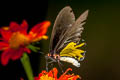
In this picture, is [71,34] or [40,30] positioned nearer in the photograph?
[40,30]

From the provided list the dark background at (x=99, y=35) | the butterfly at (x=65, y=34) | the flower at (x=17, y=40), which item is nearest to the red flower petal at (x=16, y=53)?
the flower at (x=17, y=40)

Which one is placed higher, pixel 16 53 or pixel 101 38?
pixel 101 38

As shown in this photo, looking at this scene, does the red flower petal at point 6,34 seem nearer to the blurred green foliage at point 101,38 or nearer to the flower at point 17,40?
the flower at point 17,40

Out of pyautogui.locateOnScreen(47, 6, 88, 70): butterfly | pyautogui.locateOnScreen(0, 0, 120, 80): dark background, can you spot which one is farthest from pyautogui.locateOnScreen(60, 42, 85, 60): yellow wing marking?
pyautogui.locateOnScreen(0, 0, 120, 80): dark background

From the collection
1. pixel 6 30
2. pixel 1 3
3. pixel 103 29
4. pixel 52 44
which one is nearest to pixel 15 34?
pixel 6 30

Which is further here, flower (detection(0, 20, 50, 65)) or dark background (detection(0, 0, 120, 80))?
dark background (detection(0, 0, 120, 80))

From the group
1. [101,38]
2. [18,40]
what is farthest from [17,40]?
[101,38]

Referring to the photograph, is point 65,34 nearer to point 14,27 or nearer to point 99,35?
point 14,27

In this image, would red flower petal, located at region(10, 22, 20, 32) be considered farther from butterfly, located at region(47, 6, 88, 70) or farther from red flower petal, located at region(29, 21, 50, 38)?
butterfly, located at region(47, 6, 88, 70)
